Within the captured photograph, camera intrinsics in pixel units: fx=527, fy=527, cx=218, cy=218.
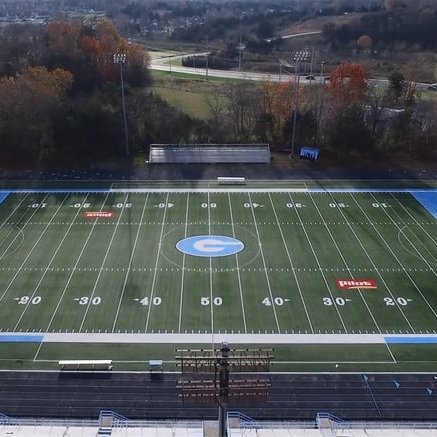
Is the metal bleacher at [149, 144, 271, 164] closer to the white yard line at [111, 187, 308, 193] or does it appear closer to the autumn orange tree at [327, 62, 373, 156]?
the white yard line at [111, 187, 308, 193]

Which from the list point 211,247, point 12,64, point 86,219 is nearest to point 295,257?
point 211,247

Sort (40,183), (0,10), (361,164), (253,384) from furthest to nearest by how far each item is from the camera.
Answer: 1. (0,10)
2. (361,164)
3. (40,183)
4. (253,384)

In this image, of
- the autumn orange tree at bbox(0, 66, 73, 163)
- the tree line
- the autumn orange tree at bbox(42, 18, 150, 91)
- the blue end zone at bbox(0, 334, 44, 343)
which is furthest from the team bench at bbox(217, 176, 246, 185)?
the autumn orange tree at bbox(42, 18, 150, 91)

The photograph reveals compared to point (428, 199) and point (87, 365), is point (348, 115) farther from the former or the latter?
point (87, 365)

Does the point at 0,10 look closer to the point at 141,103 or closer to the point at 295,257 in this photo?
the point at 141,103

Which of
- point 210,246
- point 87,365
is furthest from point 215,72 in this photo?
point 87,365
